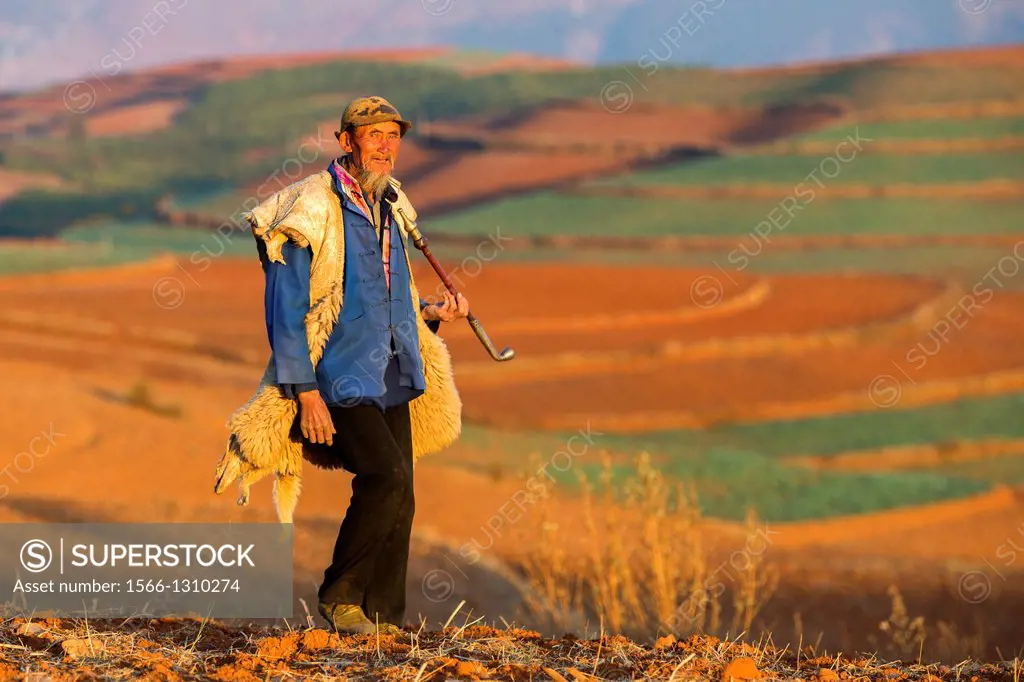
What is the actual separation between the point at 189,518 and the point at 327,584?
4.58 meters

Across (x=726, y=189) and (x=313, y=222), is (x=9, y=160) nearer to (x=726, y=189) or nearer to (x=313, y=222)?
(x=726, y=189)

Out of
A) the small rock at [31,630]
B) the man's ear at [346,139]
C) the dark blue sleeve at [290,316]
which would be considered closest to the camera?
the small rock at [31,630]

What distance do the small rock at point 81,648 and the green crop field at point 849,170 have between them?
143 ft

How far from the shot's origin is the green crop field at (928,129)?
172 feet

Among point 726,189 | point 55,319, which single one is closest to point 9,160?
point 726,189

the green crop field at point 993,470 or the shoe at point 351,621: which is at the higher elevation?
the green crop field at point 993,470

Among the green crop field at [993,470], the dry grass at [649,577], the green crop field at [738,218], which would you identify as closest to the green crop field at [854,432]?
the green crop field at [993,470]

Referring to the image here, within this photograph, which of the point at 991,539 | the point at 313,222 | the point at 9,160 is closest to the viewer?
the point at 313,222

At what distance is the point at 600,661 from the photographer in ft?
15.2

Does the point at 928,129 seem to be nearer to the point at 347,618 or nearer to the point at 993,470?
the point at 993,470

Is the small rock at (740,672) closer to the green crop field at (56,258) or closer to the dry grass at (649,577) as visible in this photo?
the dry grass at (649,577)

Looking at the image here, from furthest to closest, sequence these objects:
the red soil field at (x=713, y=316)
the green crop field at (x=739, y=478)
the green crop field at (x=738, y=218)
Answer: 1. the green crop field at (x=738, y=218)
2. the red soil field at (x=713, y=316)
3. the green crop field at (x=739, y=478)

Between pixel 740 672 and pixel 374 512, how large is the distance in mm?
1336

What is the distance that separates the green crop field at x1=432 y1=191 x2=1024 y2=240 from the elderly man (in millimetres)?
37721
